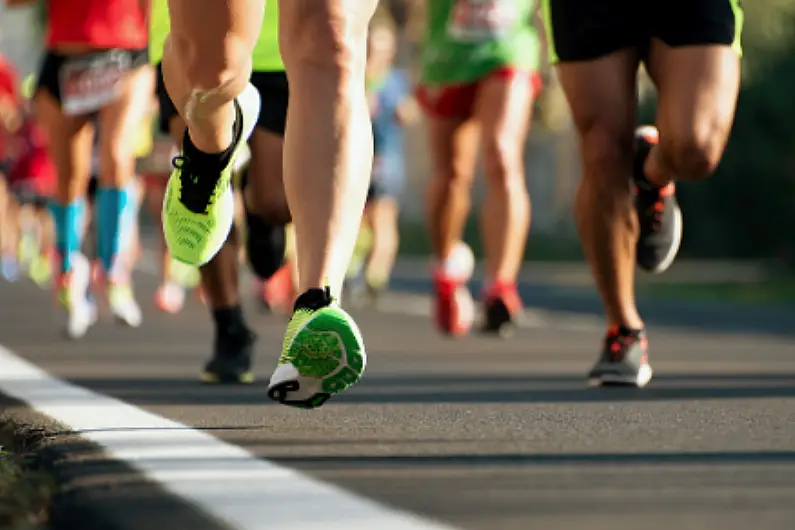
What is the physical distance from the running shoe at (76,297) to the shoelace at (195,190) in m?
4.01

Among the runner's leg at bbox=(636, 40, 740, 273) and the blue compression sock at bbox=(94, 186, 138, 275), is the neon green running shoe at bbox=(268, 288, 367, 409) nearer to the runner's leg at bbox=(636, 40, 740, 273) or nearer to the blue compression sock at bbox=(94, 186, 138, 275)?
the runner's leg at bbox=(636, 40, 740, 273)

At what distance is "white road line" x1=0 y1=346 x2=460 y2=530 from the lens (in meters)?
3.21

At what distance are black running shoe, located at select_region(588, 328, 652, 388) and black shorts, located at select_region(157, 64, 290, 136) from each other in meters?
1.25

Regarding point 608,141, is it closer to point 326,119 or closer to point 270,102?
point 270,102

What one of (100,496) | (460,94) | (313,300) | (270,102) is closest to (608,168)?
(270,102)

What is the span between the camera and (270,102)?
669cm

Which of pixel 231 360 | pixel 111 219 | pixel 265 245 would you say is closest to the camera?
pixel 231 360

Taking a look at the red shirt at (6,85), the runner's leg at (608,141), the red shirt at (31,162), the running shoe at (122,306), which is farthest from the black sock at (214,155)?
the red shirt at (31,162)

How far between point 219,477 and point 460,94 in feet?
20.0

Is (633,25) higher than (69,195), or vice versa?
(633,25)

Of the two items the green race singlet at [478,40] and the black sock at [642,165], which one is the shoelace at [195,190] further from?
the green race singlet at [478,40]

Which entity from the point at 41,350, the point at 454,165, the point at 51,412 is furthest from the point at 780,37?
the point at 51,412

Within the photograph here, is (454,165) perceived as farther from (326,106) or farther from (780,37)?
(780,37)

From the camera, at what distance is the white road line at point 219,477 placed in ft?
10.5
